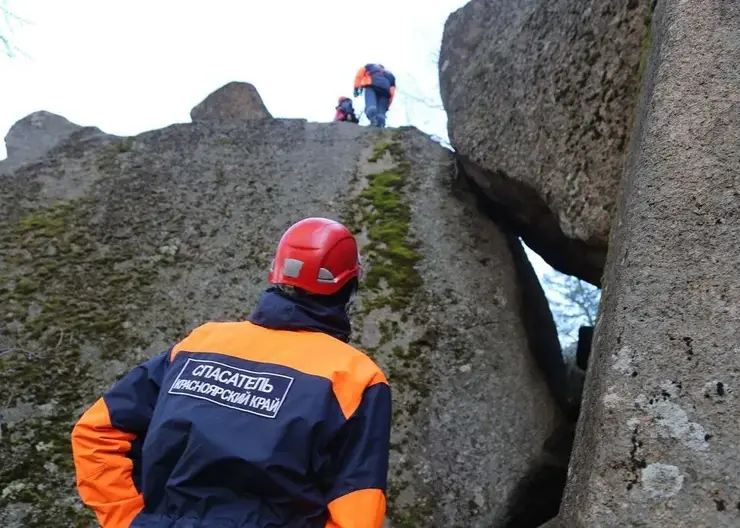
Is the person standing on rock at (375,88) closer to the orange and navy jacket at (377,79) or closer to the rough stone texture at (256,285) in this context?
the orange and navy jacket at (377,79)

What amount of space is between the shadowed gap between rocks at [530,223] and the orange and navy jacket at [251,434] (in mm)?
2256

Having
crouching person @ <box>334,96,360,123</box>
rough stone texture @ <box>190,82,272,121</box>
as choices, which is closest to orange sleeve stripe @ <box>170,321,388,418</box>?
rough stone texture @ <box>190,82,272,121</box>

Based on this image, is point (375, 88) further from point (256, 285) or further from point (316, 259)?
point (316, 259)

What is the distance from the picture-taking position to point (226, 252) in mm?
5246

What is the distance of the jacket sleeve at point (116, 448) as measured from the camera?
2.31m

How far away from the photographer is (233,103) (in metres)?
9.52

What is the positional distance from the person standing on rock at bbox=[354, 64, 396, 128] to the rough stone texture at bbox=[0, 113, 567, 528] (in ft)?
10.4

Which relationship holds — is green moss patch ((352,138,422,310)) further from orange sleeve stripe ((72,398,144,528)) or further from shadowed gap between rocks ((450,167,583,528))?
orange sleeve stripe ((72,398,144,528))

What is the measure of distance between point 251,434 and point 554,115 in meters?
2.92

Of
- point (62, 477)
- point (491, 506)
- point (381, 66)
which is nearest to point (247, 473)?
point (491, 506)

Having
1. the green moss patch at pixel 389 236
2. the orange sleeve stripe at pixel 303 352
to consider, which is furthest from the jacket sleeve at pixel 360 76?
the orange sleeve stripe at pixel 303 352

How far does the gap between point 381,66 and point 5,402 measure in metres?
7.21

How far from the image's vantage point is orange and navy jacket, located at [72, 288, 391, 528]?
2037 millimetres

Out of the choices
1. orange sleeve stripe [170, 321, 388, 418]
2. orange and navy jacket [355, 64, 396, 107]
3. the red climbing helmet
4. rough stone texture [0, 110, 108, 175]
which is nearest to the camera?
orange sleeve stripe [170, 321, 388, 418]
